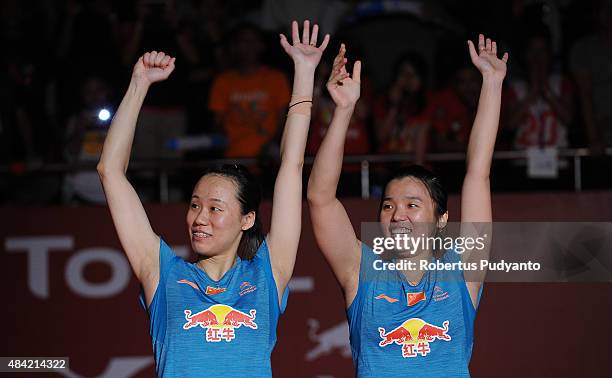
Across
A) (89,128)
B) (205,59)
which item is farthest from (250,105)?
(89,128)

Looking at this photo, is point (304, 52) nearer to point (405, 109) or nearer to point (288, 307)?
point (288, 307)

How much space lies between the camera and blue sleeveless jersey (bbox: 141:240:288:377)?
3.98 m

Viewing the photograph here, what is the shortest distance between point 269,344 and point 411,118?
3.10m

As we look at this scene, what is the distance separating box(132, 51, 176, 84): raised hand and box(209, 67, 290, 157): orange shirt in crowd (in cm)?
271

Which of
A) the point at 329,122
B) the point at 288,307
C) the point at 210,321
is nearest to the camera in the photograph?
the point at 210,321

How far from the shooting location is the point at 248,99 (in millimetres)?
7074

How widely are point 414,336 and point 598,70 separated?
363 centimetres

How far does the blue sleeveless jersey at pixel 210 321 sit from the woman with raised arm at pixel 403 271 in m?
0.36

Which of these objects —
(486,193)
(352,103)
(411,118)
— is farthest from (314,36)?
(411,118)

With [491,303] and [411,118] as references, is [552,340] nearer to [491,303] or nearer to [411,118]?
[491,303]

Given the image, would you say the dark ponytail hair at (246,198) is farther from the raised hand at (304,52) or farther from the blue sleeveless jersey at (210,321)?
the raised hand at (304,52)

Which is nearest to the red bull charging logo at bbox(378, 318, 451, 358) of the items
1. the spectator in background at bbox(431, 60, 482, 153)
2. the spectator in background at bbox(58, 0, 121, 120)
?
the spectator in background at bbox(431, 60, 482, 153)

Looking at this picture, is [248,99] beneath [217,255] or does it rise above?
above

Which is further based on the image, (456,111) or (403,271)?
(456,111)
